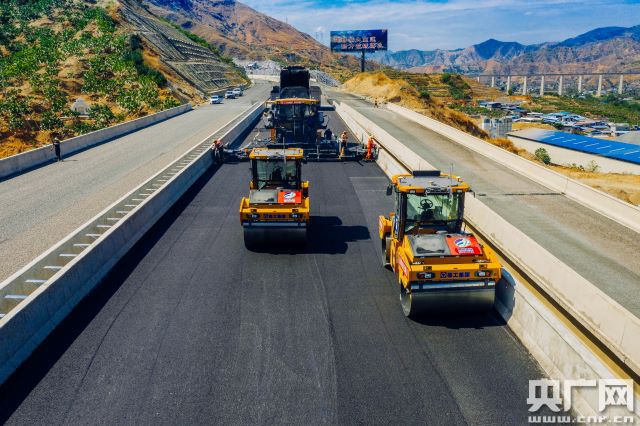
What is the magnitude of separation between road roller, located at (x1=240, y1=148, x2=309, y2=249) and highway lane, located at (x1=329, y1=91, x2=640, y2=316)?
23.6 ft

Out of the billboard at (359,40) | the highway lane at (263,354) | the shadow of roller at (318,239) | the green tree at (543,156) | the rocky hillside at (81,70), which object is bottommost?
the green tree at (543,156)

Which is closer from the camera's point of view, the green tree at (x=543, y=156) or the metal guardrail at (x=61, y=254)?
the metal guardrail at (x=61, y=254)

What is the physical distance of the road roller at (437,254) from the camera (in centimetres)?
1056

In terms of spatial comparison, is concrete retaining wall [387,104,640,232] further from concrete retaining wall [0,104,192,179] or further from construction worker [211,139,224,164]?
concrete retaining wall [0,104,192,179]

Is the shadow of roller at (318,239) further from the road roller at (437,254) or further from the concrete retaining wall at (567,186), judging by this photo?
the concrete retaining wall at (567,186)

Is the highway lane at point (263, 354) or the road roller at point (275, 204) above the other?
the road roller at point (275, 204)

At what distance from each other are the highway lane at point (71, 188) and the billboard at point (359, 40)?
2665 inches

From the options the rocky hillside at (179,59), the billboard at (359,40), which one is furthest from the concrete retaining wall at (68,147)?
the billboard at (359,40)

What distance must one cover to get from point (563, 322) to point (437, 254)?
317 centimetres

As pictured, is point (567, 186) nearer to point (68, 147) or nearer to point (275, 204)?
point (275, 204)

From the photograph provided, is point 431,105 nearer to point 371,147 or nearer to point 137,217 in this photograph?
point 371,147

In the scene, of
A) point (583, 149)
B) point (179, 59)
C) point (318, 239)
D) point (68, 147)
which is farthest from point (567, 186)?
point (179, 59)

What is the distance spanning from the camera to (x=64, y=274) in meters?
11.8

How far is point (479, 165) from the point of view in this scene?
1160 inches
